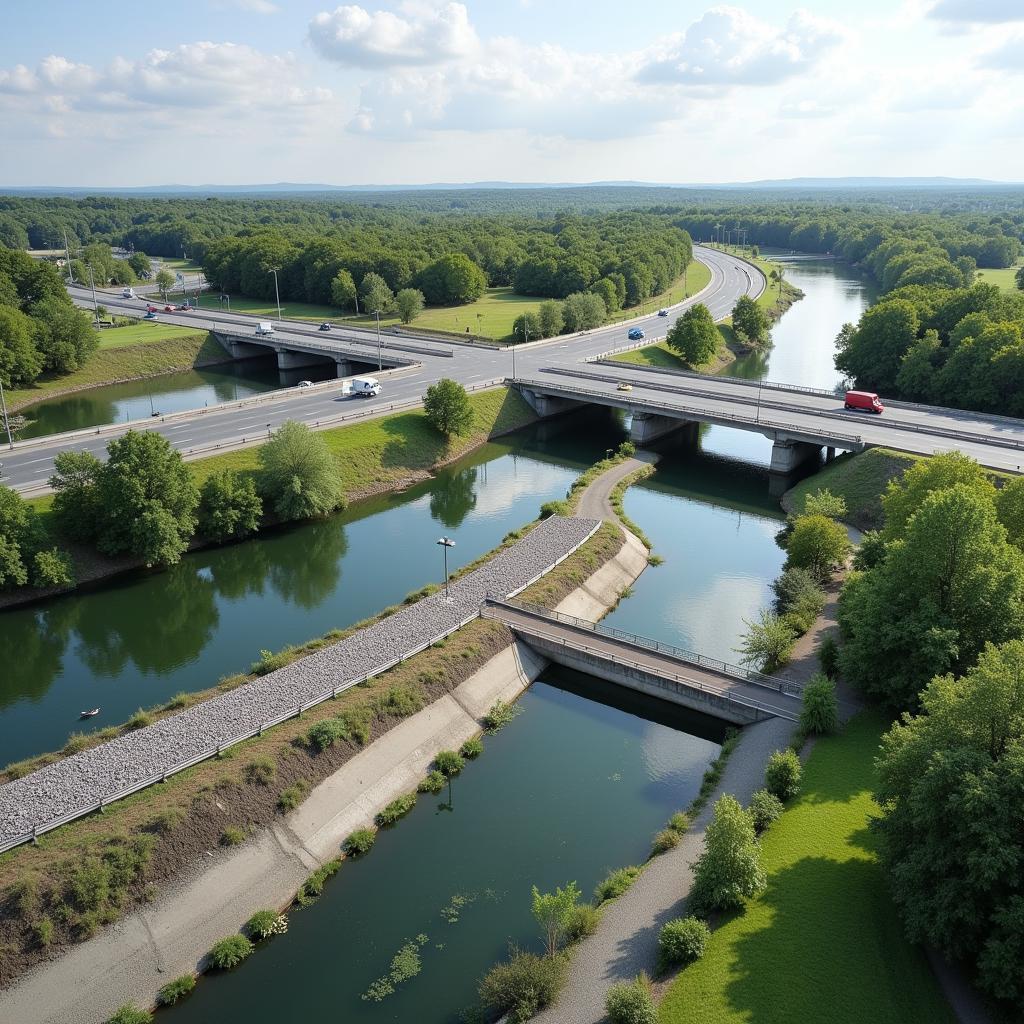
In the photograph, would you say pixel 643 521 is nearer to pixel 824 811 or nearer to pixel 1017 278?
pixel 824 811

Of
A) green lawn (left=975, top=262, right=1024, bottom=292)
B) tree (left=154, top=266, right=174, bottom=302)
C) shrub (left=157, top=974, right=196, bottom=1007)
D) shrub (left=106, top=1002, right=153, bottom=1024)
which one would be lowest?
shrub (left=157, top=974, right=196, bottom=1007)

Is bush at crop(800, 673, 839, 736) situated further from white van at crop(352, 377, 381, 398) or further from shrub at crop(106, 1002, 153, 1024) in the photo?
white van at crop(352, 377, 381, 398)

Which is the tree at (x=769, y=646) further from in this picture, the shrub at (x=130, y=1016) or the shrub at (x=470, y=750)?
the shrub at (x=130, y=1016)

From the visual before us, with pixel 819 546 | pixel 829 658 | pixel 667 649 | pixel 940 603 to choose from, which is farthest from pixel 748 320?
pixel 940 603

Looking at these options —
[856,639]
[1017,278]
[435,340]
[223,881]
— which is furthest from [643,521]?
[1017,278]

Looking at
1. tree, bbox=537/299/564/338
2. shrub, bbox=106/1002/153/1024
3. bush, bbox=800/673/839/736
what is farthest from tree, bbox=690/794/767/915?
tree, bbox=537/299/564/338

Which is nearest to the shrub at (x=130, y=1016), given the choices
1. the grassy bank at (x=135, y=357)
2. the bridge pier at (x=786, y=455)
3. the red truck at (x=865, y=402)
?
the bridge pier at (x=786, y=455)
